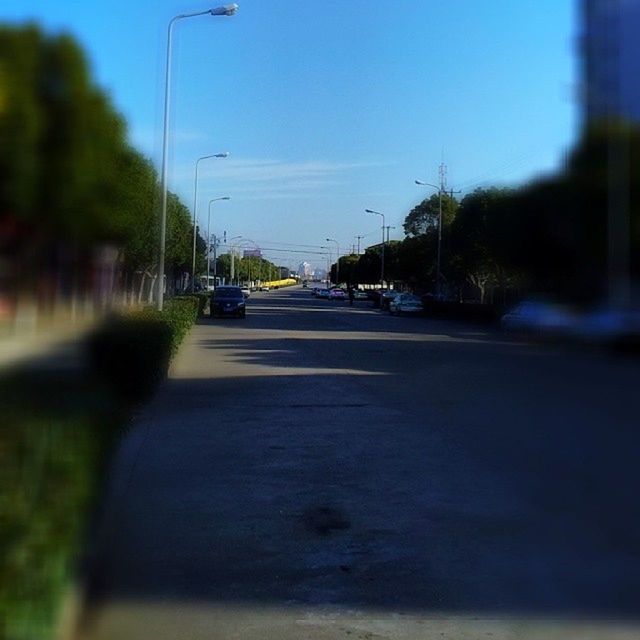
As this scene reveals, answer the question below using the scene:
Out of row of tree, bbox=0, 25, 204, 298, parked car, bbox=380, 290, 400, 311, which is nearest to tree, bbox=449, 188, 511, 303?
row of tree, bbox=0, 25, 204, 298

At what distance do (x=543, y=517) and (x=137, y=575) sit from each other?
9.34 feet

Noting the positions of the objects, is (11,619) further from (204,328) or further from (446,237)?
(204,328)

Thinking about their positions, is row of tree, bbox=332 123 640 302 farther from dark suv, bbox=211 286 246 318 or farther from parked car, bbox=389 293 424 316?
parked car, bbox=389 293 424 316

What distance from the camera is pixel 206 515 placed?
664 cm

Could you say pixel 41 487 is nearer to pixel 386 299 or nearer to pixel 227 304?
pixel 227 304

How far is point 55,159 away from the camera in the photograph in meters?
2.02

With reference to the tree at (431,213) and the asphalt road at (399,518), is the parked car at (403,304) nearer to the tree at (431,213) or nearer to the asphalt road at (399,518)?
the asphalt road at (399,518)

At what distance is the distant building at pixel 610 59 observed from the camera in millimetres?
2246

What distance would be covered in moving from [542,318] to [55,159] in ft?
4.96

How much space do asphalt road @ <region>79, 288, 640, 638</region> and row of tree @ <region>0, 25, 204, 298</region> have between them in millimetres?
1434

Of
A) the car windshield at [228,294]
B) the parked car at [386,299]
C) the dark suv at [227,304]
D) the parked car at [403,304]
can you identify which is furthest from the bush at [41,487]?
the parked car at [386,299]

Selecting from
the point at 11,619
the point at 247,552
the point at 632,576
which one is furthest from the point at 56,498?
the point at 632,576

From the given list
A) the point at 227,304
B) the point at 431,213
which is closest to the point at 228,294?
the point at 227,304

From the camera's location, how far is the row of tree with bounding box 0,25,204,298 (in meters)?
1.99
